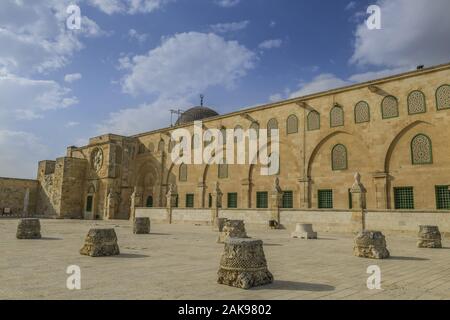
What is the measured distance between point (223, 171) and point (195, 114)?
11.6m

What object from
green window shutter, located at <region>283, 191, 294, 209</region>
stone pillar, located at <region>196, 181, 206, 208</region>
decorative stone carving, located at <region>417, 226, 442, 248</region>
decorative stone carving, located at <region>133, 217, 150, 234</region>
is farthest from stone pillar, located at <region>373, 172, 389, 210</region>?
stone pillar, located at <region>196, 181, 206, 208</region>

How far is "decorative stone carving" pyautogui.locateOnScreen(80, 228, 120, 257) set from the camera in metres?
8.40

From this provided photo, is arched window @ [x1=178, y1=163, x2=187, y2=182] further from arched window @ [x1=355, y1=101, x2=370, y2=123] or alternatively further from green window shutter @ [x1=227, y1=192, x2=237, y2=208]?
arched window @ [x1=355, y1=101, x2=370, y2=123]

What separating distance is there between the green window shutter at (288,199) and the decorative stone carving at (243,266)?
65.3 feet

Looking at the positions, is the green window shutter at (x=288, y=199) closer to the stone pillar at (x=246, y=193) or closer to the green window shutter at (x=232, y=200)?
the stone pillar at (x=246, y=193)

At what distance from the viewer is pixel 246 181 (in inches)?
1083

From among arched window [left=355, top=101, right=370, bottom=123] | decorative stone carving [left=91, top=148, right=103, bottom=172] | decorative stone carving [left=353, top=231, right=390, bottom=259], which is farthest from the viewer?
decorative stone carving [left=91, top=148, right=103, bottom=172]

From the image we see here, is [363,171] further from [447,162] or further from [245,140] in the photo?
[245,140]

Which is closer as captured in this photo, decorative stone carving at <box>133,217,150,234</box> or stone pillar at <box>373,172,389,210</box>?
decorative stone carving at <box>133,217,150,234</box>

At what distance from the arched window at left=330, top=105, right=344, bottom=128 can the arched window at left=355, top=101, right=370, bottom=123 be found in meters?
1.03

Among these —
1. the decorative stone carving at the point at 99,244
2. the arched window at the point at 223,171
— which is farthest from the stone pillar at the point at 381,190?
the decorative stone carving at the point at 99,244

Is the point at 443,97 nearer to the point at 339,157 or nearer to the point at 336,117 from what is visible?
the point at 336,117

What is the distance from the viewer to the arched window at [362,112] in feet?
72.4

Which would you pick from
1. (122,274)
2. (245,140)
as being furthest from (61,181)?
(122,274)
